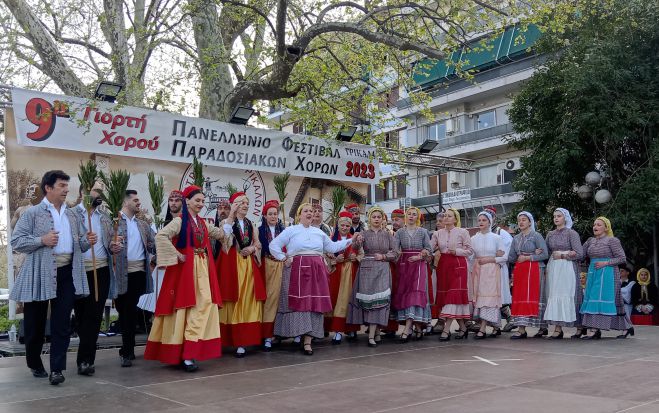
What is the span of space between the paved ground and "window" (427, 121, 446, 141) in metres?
25.4

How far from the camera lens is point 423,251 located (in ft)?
29.9

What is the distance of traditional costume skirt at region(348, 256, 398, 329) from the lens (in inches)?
347

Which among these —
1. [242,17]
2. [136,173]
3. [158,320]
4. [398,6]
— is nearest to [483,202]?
[242,17]

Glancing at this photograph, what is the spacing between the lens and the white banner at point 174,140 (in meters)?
9.07

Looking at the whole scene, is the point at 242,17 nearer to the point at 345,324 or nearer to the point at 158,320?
the point at 345,324

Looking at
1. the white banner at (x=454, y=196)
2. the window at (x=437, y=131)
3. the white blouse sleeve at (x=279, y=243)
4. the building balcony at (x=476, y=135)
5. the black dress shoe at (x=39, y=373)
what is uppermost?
the window at (x=437, y=131)

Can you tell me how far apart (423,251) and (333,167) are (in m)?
3.48

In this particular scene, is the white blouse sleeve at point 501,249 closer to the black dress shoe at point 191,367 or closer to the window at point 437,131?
the black dress shoe at point 191,367

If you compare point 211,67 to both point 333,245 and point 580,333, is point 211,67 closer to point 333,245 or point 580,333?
point 333,245

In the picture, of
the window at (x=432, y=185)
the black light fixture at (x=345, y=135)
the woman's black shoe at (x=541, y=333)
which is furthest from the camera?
the window at (x=432, y=185)

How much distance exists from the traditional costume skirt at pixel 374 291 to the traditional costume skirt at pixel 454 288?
3.17ft

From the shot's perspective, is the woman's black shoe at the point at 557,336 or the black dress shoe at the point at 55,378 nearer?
the black dress shoe at the point at 55,378

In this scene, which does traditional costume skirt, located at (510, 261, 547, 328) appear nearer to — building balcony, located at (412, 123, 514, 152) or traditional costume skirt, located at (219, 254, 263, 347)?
traditional costume skirt, located at (219, 254, 263, 347)

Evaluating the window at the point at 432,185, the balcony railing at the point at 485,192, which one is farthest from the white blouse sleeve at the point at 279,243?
the window at the point at 432,185
